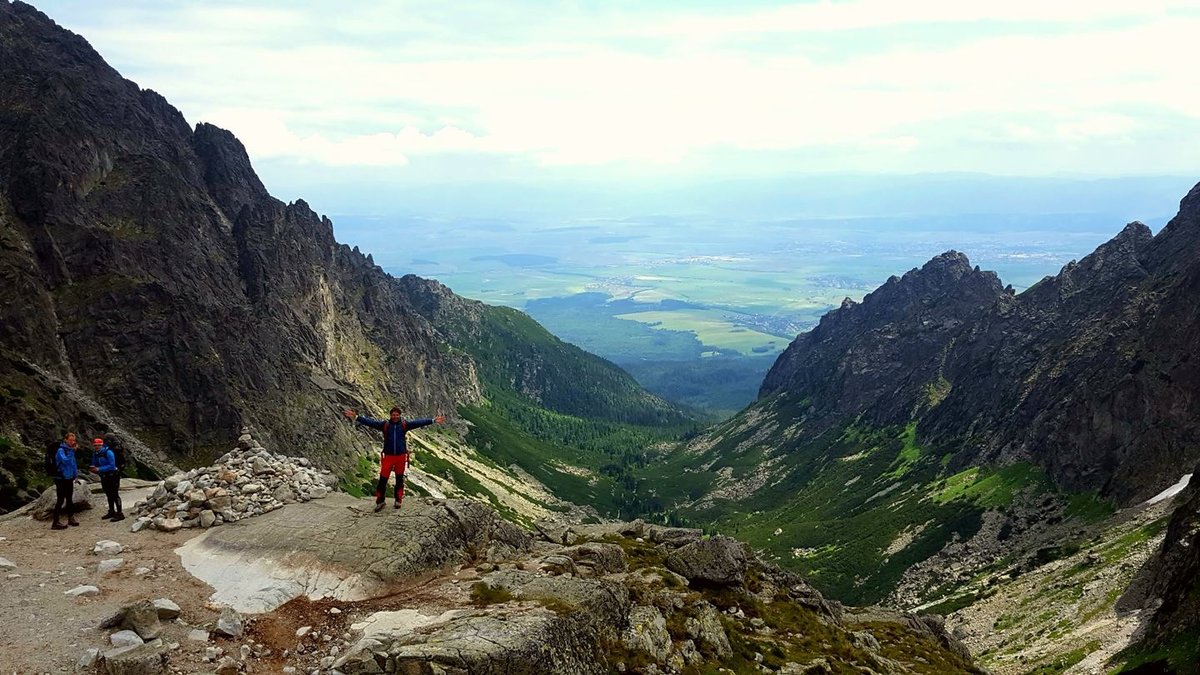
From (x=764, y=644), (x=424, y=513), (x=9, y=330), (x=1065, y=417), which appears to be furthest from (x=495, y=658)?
(x=1065, y=417)

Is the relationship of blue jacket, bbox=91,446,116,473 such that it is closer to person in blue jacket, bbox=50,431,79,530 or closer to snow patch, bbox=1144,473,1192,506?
person in blue jacket, bbox=50,431,79,530

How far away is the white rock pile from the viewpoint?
33.8m

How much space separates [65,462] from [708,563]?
34.7 m

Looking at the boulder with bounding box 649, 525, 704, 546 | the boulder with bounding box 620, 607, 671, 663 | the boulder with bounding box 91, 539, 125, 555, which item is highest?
the boulder with bounding box 91, 539, 125, 555

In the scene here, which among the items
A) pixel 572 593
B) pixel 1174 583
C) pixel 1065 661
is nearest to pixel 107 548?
pixel 572 593

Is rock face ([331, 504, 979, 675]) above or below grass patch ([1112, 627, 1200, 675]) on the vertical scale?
above

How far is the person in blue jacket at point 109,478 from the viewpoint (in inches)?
1348

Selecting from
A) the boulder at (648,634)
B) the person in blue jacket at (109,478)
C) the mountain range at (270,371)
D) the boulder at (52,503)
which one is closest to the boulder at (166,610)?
the person in blue jacket at (109,478)

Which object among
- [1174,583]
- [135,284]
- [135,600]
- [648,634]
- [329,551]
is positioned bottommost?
[1174,583]

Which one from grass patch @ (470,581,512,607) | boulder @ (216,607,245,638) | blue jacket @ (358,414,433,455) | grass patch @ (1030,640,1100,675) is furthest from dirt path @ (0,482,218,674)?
grass patch @ (1030,640,1100,675)

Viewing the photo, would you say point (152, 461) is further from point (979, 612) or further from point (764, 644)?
point (979, 612)

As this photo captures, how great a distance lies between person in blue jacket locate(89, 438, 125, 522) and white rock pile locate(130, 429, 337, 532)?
2.89 ft

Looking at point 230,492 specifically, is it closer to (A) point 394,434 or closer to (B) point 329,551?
(B) point 329,551

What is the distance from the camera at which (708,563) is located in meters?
45.1
